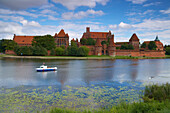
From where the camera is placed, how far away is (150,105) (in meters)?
7.75

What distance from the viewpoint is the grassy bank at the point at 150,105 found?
7409 millimetres

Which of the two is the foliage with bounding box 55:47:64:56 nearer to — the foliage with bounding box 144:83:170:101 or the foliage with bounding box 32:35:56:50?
the foliage with bounding box 32:35:56:50

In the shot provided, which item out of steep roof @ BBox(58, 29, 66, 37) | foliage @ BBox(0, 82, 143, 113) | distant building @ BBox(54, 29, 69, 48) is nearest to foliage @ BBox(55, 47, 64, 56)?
distant building @ BBox(54, 29, 69, 48)

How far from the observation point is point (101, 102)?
1058cm

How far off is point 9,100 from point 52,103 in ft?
10.0

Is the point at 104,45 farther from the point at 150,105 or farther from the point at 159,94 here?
the point at 150,105

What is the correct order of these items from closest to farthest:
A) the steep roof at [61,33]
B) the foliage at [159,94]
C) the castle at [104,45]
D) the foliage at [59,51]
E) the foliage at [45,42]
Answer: the foliage at [159,94]
the foliage at [59,51]
the foliage at [45,42]
the castle at [104,45]
the steep roof at [61,33]

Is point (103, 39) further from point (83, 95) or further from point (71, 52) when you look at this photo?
point (83, 95)


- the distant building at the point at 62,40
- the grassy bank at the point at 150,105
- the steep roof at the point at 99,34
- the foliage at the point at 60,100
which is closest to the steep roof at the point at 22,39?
the distant building at the point at 62,40

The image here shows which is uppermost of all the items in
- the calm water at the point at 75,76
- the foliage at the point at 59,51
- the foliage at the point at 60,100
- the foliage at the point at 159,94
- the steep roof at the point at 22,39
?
the steep roof at the point at 22,39

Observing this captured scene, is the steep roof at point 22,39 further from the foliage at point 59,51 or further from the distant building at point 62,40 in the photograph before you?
the foliage at point 59,51

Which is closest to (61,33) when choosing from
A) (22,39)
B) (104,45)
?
(22,39)

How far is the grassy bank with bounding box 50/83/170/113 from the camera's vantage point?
741cm

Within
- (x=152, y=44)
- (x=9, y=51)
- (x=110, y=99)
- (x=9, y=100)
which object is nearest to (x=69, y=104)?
(x=110, y=99)
